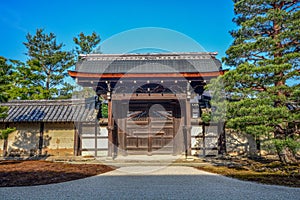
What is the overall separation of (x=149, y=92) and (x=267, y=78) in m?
4.25

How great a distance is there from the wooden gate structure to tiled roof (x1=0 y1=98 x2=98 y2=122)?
155 centimetres

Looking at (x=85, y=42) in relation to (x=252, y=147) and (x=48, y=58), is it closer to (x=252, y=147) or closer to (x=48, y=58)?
(x=48, y=58)

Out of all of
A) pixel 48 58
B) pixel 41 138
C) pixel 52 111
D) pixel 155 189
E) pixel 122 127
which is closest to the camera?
pixel 155 189

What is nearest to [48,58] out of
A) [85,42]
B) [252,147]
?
[85,42]

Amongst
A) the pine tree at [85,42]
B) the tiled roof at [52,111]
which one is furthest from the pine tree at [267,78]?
the pine tree at [85,42]

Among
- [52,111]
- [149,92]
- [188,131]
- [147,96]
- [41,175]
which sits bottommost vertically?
[41,175]

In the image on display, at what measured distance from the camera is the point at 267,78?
535 centimetres

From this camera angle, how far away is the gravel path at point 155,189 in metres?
3.65

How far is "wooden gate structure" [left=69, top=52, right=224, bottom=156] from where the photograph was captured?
7523 millimetres

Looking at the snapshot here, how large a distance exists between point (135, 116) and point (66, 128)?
3.09m

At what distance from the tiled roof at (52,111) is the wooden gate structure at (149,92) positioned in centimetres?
155

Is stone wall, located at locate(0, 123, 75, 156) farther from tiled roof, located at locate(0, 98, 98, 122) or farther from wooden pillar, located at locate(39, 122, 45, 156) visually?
tiled roof, located at locate(0, 98, 98, 122)

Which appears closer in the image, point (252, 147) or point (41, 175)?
point (41, 175)

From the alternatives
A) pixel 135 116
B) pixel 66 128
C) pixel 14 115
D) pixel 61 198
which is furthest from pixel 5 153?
pixel 61 198
